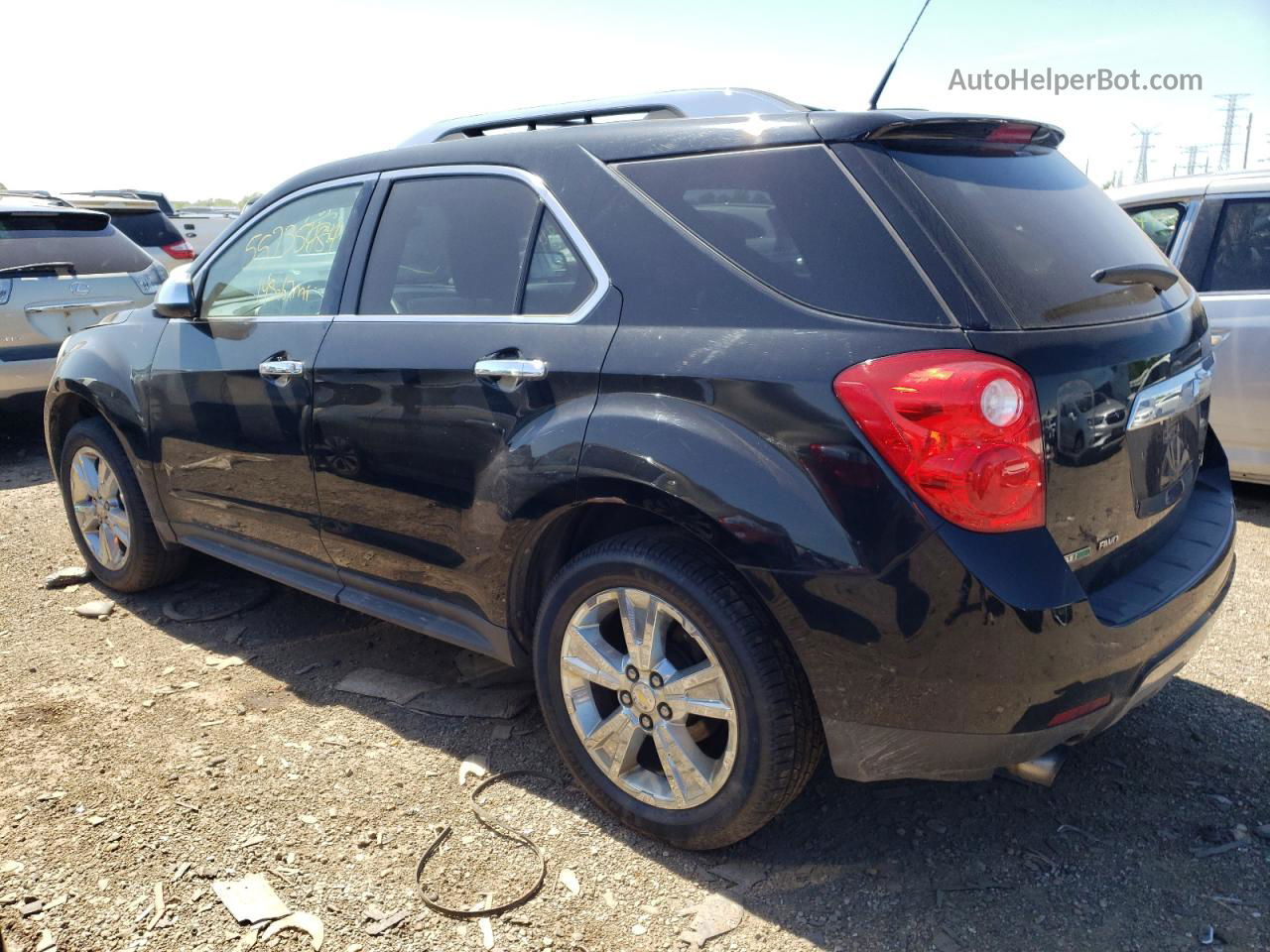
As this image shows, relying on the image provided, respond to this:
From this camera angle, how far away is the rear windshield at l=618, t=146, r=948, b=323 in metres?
2.19

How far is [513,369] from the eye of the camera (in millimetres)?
2691

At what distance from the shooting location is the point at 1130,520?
2354 millimetres

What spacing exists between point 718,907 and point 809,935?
23 centimetres

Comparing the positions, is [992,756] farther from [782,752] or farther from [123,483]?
[123,483]

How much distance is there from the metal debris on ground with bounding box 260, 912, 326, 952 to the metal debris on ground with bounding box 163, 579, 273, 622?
2114 millimetres

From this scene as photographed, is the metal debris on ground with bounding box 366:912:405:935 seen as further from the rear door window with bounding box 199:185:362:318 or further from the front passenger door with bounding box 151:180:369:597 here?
the rear door window with bounding box 199:185:362:318

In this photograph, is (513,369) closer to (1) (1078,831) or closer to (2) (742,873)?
(2) (742,873)

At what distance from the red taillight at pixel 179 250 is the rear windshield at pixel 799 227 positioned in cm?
1035

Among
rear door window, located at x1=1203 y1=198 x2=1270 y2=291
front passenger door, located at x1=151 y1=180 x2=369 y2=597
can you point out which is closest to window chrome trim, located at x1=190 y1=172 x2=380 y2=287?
front passenger door, located at x1=151 y1=180 x2=369 y2=597

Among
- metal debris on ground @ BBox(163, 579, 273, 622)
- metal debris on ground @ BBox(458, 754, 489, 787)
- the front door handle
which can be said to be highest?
the front door handle

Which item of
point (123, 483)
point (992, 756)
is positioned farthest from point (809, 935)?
point (123, 483)

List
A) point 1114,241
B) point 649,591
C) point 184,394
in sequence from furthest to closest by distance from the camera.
A: point 184,394 < point 1114,241 < point 649,591

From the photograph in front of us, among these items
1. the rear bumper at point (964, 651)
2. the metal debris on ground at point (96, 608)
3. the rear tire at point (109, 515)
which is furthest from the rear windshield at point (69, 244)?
the rear bumper at point (964, 651)

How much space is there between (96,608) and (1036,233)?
158 inches
